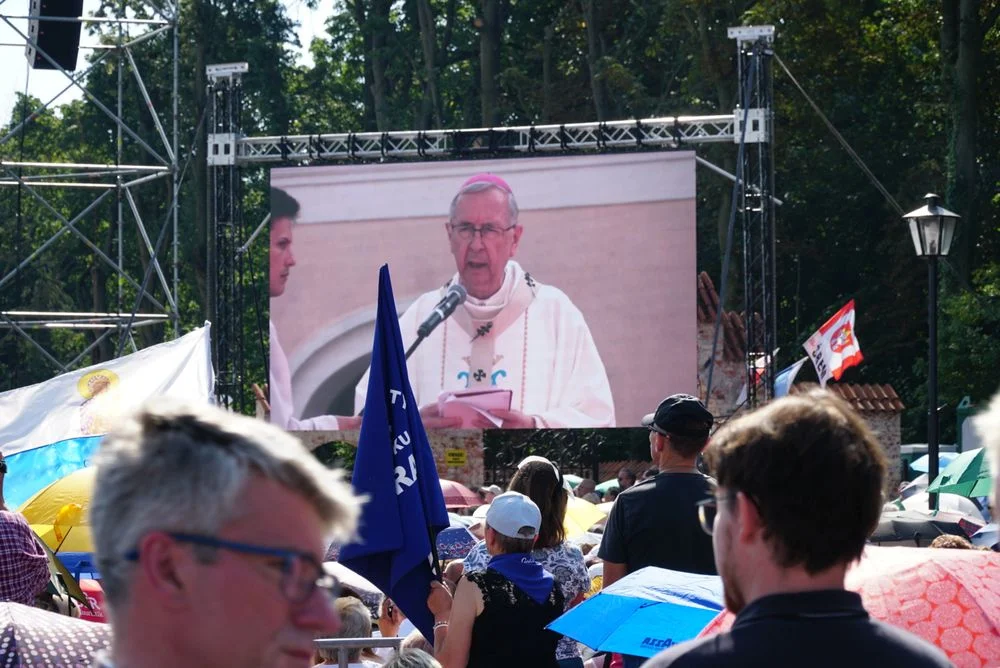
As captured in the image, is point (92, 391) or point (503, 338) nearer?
point (92, 391)

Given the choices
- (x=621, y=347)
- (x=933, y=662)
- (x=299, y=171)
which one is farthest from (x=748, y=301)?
(x=933, y=662)

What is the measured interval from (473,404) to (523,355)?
2.92ft

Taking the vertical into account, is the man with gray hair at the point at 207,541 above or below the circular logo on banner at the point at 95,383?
above

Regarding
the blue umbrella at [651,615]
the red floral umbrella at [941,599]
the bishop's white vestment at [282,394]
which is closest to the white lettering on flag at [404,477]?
the blue umbrella at [651,615]

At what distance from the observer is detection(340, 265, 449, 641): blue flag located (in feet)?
18.3

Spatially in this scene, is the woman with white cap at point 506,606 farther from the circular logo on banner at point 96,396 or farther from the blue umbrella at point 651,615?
the circular logo on banner at point 96,396

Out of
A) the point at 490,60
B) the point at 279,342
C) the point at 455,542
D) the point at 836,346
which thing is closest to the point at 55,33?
the point at 279,342

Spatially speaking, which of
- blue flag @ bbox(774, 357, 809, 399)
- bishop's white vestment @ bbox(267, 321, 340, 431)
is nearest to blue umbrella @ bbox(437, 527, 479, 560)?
blue flag @ bbox(774, 357, 809, 399)

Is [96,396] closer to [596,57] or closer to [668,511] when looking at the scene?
[668,511]

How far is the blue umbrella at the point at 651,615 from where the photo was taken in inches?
180

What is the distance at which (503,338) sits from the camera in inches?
779

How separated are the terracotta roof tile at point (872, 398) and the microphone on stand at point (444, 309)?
6076 millimetres

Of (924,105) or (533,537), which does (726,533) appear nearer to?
(533,537)

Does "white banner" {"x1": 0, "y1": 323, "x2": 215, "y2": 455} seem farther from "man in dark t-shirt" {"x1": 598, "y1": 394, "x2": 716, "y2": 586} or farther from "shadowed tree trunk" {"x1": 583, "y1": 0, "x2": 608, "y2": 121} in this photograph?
"shadowed tree trunk" {"x1": 583, "y1": 0, "x2": 608, "y2": 121}
